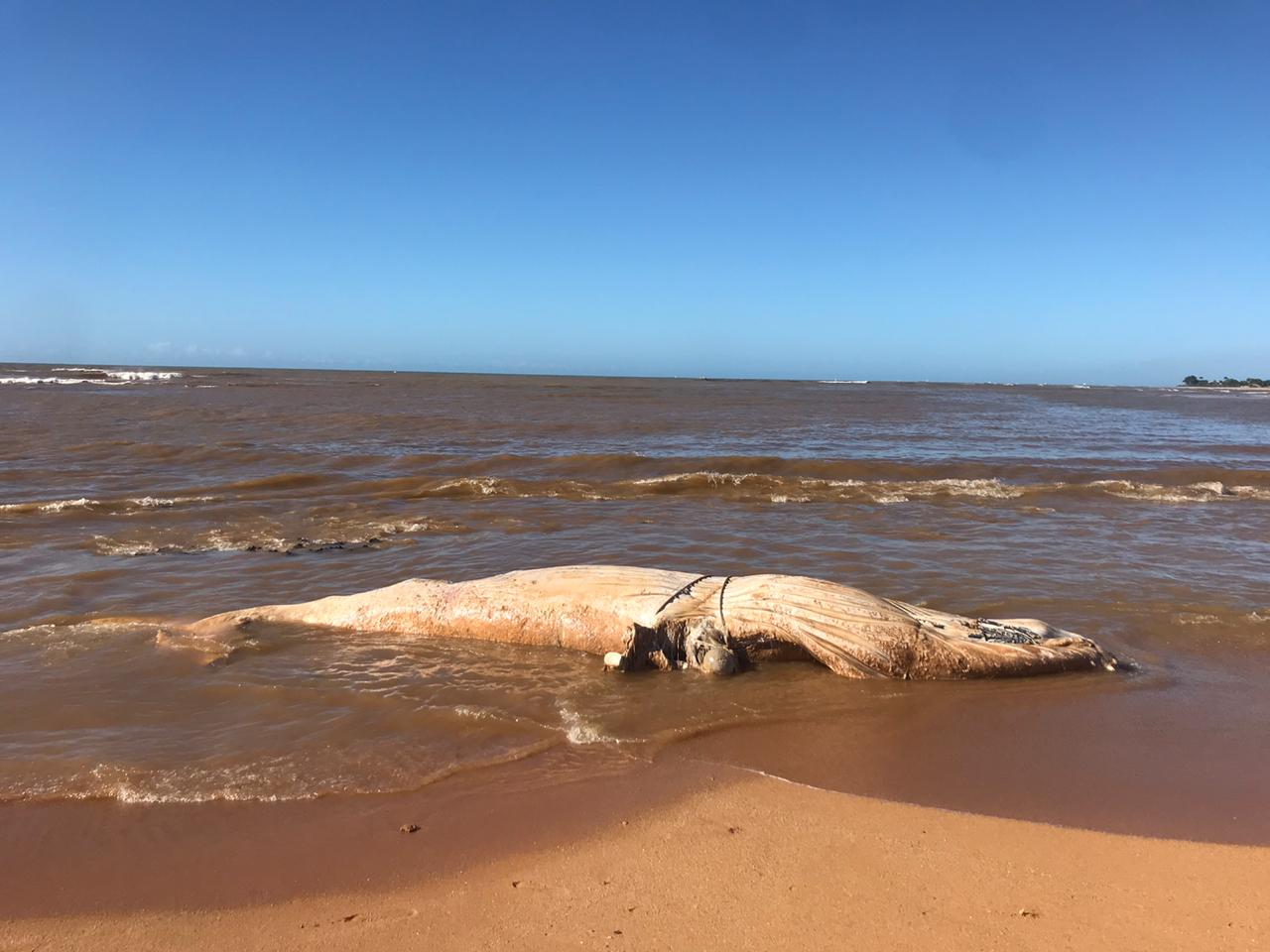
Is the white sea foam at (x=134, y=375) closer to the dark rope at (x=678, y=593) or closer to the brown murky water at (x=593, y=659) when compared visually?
the brown murky water at (x=593, y=659)

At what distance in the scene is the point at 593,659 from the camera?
208 inches

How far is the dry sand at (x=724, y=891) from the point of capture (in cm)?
262

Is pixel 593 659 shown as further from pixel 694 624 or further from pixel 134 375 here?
pixel 134 375

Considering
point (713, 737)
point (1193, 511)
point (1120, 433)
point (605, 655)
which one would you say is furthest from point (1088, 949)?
point (1120, 433)

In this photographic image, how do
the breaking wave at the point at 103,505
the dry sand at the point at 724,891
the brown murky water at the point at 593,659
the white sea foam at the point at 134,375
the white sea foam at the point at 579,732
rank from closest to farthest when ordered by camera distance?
the dry sand at the point at 724,891, the brown murky water at the point at 593,659, the white sea foam at the point at 579,732, the breaking wave at the point at 103,505, the white sea foam at the point at 134,375

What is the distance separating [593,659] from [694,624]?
2.54ft

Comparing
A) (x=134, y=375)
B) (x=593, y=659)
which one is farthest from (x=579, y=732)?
(x=134, y=375)

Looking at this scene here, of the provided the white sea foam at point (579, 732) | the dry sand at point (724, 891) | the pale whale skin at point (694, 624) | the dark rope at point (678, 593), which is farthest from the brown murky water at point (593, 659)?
the dark rope at point (678, 593)

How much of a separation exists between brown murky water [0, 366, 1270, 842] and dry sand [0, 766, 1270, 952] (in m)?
0.33

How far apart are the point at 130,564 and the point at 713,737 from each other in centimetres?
677

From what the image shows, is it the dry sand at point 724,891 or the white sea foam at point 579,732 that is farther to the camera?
the white sea foam at point 579,732

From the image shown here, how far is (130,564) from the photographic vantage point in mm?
7699

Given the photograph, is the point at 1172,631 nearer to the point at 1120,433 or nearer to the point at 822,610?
the point at 822,610

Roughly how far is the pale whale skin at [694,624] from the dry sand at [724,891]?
161 cm
